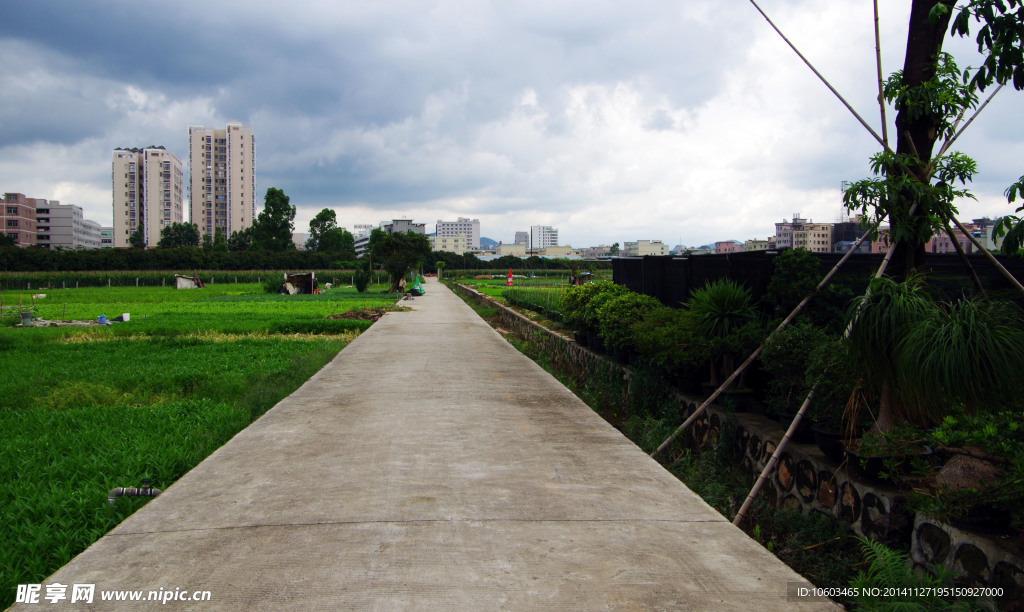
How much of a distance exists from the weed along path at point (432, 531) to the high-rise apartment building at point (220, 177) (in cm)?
12861

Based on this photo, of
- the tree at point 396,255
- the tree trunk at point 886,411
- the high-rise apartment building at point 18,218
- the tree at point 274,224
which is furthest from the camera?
the high-rise apartment building at point 18,218

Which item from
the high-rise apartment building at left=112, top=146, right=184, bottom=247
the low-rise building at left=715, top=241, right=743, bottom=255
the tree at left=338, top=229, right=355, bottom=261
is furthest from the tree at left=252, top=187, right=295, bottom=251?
the low-rise building at left=715, top=241, right=743, bottom=255

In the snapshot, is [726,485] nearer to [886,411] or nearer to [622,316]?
[886,411]

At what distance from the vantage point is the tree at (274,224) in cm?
8294

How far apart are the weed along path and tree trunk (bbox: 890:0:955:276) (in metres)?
2.43

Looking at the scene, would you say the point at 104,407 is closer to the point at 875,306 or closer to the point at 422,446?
the point at 422,446

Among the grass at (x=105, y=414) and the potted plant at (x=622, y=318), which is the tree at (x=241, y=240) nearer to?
the grass at (x=105, y=414)

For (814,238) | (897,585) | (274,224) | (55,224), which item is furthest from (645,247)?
(55,224)

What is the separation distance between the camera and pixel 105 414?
6527mm

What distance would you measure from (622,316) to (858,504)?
4.87 meters

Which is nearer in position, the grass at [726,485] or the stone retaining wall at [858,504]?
the stone retaining wall at [858,504]

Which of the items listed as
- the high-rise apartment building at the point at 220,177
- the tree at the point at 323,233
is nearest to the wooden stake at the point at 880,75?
the tree at the point at 323,233

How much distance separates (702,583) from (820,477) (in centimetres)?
179

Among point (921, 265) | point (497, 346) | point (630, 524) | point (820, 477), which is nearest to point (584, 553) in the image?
point (630, 524)
